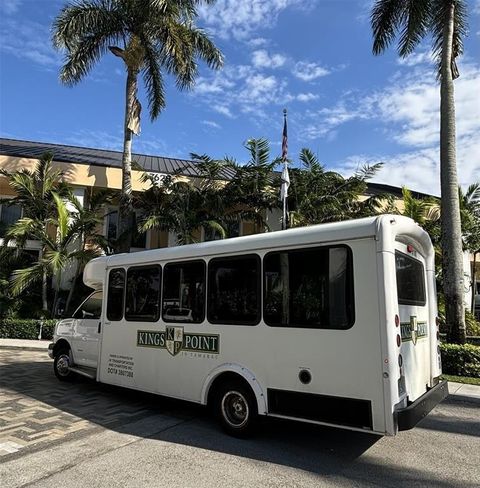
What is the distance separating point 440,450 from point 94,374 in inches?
221

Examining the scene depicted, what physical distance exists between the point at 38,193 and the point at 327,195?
1165 centimetres

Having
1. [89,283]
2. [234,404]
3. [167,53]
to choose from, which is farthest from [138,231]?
[234,404]

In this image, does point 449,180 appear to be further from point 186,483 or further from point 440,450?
point 186,483

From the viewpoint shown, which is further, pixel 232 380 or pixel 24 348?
pixel 24 348

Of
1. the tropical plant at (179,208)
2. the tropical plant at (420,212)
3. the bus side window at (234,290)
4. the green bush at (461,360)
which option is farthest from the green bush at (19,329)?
the tropical plant at (420,212)

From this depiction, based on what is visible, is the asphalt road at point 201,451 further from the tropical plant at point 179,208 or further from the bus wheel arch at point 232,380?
the tropical plant at point 179,208

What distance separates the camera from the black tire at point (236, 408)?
5695mm

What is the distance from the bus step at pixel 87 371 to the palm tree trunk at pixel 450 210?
8.03m

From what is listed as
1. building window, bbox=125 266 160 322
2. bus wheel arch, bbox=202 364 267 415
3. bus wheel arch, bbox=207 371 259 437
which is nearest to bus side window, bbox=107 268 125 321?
building window, bbox=125 266 160 322

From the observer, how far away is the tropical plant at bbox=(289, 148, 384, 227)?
19.2m

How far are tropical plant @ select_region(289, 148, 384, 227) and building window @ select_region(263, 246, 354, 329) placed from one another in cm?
1345

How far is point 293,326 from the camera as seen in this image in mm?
5406

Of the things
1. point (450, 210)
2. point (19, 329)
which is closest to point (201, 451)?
point (450, 210)

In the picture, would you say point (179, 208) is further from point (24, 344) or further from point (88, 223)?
point (24, 344)
